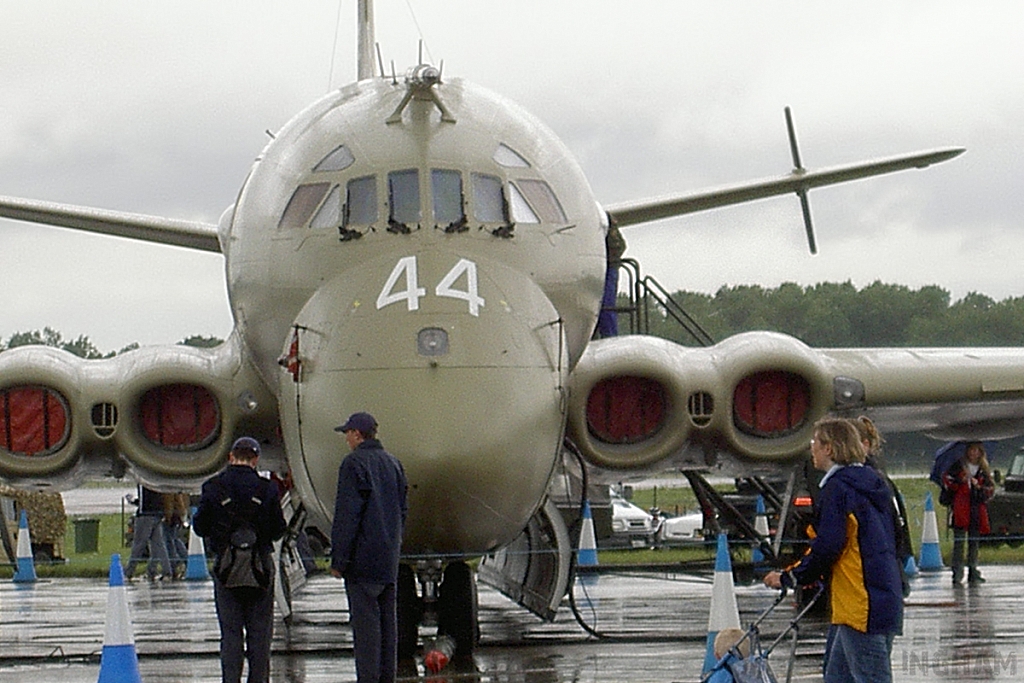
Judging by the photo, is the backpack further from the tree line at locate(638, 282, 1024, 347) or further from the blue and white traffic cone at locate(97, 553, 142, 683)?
the tree line at locate(638, 282, 1024, 347)

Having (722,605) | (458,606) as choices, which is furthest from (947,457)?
(458,606)

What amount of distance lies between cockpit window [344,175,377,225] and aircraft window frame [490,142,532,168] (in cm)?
81

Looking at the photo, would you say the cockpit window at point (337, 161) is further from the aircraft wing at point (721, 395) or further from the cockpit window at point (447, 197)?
the aircraft wing at point (721, 395)

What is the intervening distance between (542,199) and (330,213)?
1.32 meters

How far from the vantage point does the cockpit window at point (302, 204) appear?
39.1ft

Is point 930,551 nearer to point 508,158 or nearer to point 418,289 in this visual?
point 508,158

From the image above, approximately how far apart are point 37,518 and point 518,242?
1740 cm

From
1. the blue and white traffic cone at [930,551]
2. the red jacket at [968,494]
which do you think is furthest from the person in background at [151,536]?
the red jacket at [968,494]

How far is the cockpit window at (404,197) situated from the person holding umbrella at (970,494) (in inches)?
339

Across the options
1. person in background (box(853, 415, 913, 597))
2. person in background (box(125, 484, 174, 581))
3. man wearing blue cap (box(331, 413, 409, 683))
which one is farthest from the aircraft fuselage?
person in background (box(125, 484, 174, 581))

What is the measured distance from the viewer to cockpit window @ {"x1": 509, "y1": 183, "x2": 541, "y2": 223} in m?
11.8

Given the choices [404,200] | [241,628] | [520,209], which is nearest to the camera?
[241,628]

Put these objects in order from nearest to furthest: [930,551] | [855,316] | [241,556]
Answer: [241,556] → [930,551] → [855,316]

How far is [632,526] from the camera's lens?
107ft
